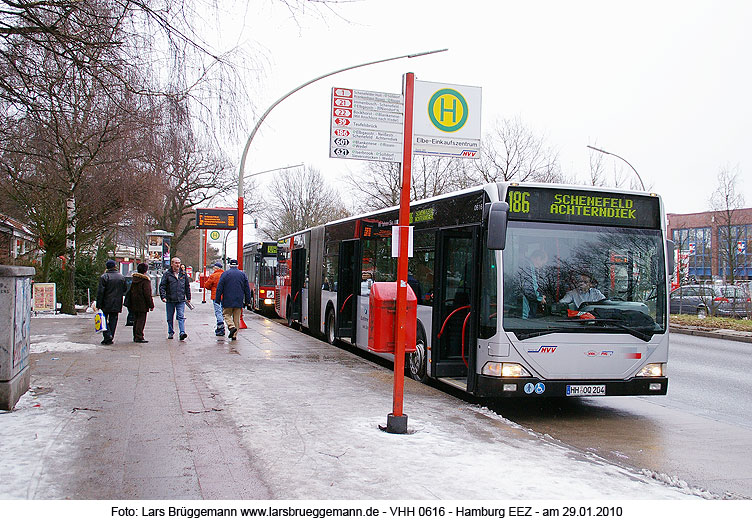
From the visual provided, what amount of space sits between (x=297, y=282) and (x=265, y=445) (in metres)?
14.9

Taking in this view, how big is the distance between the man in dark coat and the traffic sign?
8541mm

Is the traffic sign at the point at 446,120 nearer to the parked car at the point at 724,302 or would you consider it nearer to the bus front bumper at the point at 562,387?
the bus front bumper at the point at 562,387

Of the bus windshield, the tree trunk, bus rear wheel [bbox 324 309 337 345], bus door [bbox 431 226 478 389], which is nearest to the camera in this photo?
the bus windshield

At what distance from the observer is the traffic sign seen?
7.18 m

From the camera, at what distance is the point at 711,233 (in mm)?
43938

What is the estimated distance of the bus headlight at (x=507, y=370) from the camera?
816 centimetres

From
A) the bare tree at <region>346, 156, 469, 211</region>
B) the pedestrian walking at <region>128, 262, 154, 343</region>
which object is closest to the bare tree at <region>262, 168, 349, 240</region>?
the bare tree at <region>346, 156, 469, 211</region>

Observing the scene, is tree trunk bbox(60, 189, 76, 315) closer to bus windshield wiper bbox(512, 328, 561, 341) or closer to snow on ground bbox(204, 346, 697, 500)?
snow on ground bbox(204, 346, 697, 500)

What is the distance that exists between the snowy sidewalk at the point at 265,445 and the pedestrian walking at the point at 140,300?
349 cm

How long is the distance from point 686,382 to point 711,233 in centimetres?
3590

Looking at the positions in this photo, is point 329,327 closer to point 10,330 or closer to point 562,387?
point 562,387

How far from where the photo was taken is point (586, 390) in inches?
328

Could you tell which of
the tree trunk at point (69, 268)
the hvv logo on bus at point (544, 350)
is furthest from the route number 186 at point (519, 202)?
the tree trunk at point (69, 268)

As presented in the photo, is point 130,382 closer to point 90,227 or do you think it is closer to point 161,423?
point 161,423
